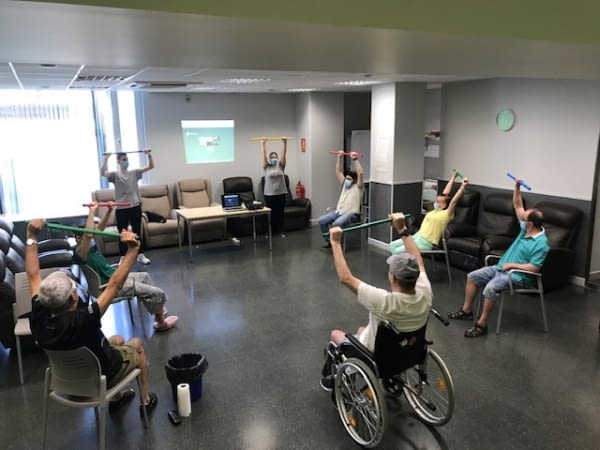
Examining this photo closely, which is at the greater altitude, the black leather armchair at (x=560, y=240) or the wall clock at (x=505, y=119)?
the wall clock at (x=505, y=119)

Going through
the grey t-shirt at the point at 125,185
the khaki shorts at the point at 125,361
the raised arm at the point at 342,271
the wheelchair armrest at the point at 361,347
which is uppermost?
the grey t-shirt at the point at 125,185

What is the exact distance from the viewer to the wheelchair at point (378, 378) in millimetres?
2656

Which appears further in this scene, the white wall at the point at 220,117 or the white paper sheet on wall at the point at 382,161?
the white wall at the point at 220,117

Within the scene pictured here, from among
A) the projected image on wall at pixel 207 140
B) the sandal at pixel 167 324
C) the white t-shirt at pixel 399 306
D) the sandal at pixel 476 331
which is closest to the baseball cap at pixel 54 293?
the white t-shirt at pixel 399 306

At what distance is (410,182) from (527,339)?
335 centimetres

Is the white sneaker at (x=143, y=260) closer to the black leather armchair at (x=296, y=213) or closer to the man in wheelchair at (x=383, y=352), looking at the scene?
the black leather armchair at (x=296, y=213)

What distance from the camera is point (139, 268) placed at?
6281mm

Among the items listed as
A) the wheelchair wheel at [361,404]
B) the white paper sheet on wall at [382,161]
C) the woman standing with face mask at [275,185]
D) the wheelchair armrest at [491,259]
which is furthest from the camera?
the woman standing with face mask at [275,185]

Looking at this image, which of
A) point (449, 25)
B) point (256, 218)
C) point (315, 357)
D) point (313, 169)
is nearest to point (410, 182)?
point (313, 169)

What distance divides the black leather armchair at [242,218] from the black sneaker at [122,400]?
4.64 metres

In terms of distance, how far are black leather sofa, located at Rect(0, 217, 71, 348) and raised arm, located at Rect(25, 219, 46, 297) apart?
3.68 feet

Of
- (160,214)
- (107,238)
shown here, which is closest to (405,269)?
(107,238)

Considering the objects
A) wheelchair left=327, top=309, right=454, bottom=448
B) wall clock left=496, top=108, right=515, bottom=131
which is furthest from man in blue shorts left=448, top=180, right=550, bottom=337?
wall clock left=496, top=108, right=515, bottom=131

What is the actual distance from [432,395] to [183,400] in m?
1.74
